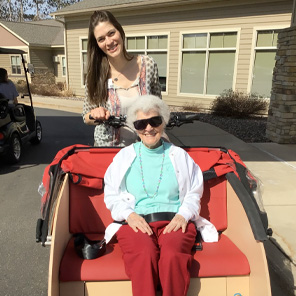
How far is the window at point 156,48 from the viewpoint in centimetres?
1232

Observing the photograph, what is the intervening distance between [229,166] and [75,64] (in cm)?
1426

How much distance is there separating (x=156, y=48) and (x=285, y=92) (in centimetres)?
723

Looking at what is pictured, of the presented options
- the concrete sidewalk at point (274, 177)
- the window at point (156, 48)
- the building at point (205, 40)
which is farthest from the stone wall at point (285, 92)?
the window at point (156, 48)

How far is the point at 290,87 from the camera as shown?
247 inches

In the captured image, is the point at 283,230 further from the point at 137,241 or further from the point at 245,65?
the point at 245,65

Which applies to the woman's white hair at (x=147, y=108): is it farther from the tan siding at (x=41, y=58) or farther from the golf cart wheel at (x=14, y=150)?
the tan siding at (x=41, y=58)

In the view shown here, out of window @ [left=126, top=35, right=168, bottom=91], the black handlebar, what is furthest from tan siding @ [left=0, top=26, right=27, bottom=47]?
the black handlebar

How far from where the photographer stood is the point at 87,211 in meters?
2.35

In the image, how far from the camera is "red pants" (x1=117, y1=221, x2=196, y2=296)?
1.73m

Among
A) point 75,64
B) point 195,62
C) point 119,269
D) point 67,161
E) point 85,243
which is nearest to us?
point 119,269

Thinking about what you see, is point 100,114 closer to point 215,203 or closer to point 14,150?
point 215,203

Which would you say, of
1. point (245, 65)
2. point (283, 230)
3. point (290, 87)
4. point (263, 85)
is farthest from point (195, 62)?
point (283, 230)

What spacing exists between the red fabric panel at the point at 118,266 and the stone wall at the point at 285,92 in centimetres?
516

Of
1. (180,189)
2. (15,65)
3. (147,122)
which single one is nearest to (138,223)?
(180,189)
